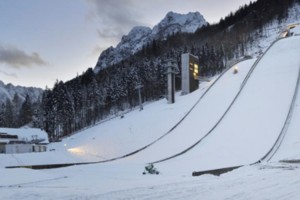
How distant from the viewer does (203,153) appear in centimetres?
2059

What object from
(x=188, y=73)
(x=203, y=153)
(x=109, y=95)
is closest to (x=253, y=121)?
(x=203, y=153)

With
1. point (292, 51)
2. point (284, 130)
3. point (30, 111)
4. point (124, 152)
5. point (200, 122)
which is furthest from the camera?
point (30, 111)

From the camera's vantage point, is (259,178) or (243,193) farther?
(259,178)

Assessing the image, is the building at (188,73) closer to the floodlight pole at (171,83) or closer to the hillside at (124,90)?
the floodlight pole at (171,83)

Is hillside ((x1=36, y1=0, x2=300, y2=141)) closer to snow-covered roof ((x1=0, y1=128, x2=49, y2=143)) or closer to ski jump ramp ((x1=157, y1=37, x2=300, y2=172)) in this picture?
snow-covered roof ((x1=0, y1=128, x2=49, y2=143))

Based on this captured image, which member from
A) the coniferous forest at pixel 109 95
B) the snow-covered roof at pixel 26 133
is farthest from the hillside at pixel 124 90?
the snow-covered roof at pixel 26 133

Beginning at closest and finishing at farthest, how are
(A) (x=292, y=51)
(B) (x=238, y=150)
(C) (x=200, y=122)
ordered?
(B) (x=238, y=150) < (C) (x=200, y=122) < (A) (x=292, y=51)

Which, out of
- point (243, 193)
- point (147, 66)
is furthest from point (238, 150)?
point (147, 66)

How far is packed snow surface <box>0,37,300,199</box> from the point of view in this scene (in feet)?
24.0

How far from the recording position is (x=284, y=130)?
68.1 ft

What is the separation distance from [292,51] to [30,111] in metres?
74.4

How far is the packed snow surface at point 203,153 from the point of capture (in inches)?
287

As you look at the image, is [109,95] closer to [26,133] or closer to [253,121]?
[26,133]

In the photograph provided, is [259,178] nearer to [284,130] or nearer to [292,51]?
[284,130]
